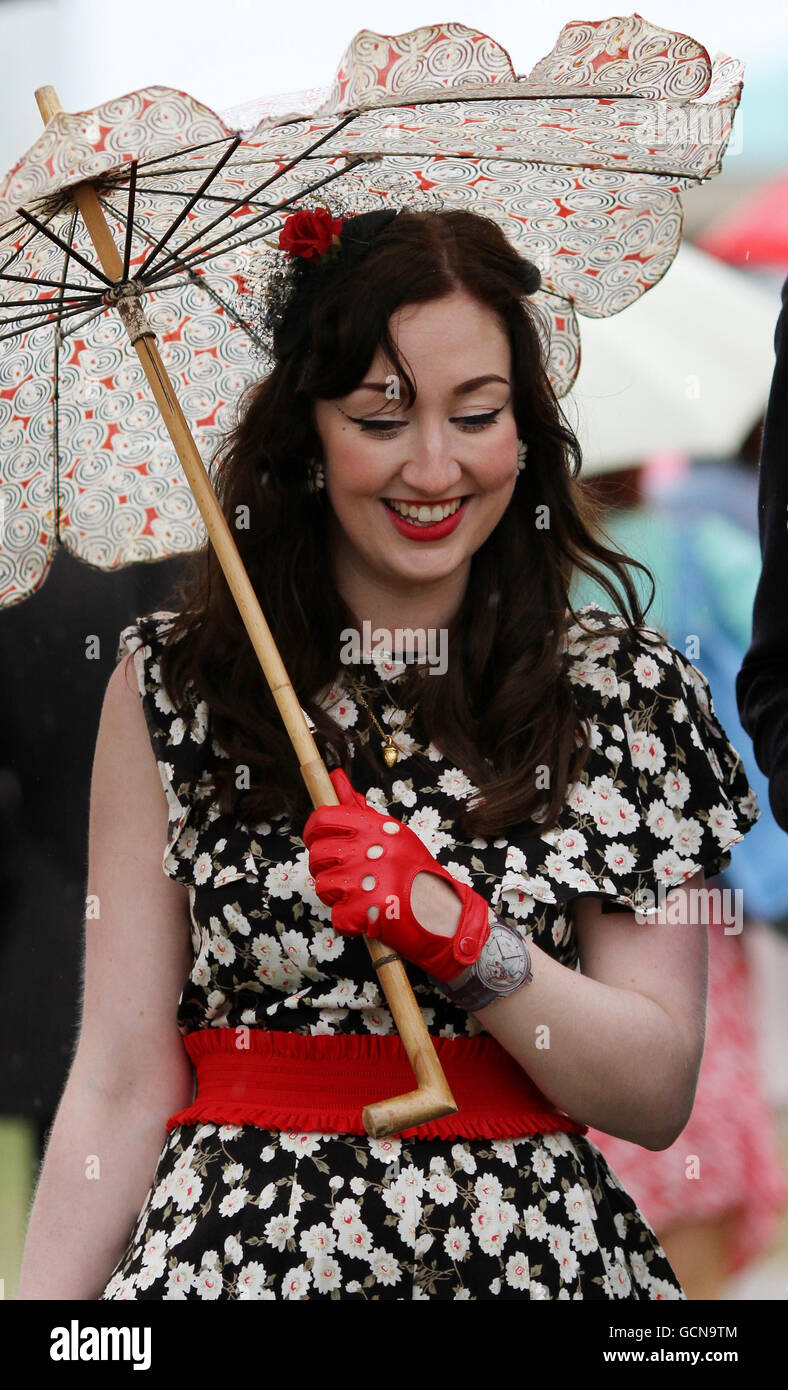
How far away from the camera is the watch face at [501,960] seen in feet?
5.88

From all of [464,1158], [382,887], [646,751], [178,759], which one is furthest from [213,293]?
[464,1158]

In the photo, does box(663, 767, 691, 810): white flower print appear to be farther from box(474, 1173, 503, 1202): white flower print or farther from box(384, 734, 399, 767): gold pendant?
box(474, 1173, 503, 1202): white flower print

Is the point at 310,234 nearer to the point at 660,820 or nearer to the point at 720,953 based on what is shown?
the point at 660,820

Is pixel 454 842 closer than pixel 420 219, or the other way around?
pixel 454 842

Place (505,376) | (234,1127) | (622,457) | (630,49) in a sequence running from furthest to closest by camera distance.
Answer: (622,457), (505,376), (234,1127), (630,49)

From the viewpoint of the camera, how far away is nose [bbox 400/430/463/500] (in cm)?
197

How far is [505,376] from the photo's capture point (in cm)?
207

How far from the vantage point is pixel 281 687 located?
188 centimetres

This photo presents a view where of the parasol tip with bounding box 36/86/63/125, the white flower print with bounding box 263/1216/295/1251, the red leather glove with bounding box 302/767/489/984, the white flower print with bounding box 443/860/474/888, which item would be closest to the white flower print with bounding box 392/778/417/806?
the white flower print with bounding box 443/860/474/888

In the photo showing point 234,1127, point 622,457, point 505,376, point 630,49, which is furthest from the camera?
point 622,457

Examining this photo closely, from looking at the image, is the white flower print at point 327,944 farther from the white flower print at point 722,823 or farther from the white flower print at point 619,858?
the white flower print at point 722,823

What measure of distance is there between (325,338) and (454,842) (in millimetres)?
678
